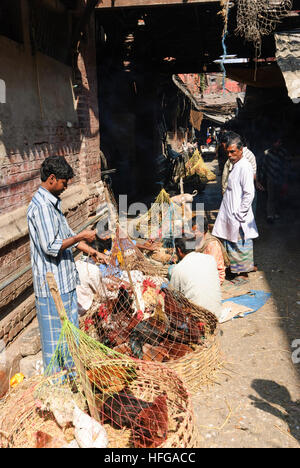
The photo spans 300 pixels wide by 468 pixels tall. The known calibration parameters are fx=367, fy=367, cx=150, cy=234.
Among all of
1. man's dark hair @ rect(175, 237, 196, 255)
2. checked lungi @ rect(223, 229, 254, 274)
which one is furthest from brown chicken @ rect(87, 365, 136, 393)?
checked lungi @ rect(223, 229, 254, 274)

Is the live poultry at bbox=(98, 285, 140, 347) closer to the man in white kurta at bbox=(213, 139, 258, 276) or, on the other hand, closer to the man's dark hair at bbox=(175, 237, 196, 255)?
the man's dark hair at bbox=(175, 237, 196, 255)

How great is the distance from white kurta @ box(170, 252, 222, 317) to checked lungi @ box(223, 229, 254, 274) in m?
1.60

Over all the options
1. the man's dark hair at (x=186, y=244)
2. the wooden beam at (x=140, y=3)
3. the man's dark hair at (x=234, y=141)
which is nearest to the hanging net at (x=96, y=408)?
the man's dark hair at (x=186, y=244)

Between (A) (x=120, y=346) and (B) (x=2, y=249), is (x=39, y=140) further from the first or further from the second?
(A) (x=120, y=346)

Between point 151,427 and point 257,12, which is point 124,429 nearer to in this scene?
point 151,427

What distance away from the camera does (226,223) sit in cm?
573

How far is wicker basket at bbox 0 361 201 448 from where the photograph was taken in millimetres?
2367

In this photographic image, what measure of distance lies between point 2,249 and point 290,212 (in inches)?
312

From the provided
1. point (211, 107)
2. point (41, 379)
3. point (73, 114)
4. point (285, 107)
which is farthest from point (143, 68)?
point (211, 107)

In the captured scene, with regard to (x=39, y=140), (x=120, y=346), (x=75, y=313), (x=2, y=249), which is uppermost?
(x=39, y=140)

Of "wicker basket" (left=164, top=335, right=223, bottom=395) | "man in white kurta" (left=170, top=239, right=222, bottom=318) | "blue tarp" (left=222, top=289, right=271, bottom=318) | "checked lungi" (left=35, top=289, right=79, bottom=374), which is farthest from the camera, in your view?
"blue tarp" (left=222, top=289, right=271, bottom=318)

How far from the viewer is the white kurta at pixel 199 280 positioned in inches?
158

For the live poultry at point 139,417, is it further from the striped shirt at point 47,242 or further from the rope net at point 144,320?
the striped shirt at point 47,242

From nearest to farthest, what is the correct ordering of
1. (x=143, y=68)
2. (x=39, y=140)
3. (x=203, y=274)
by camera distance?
(x=203, y=274)
(x=39, y=140)
(x=143, y=68)
